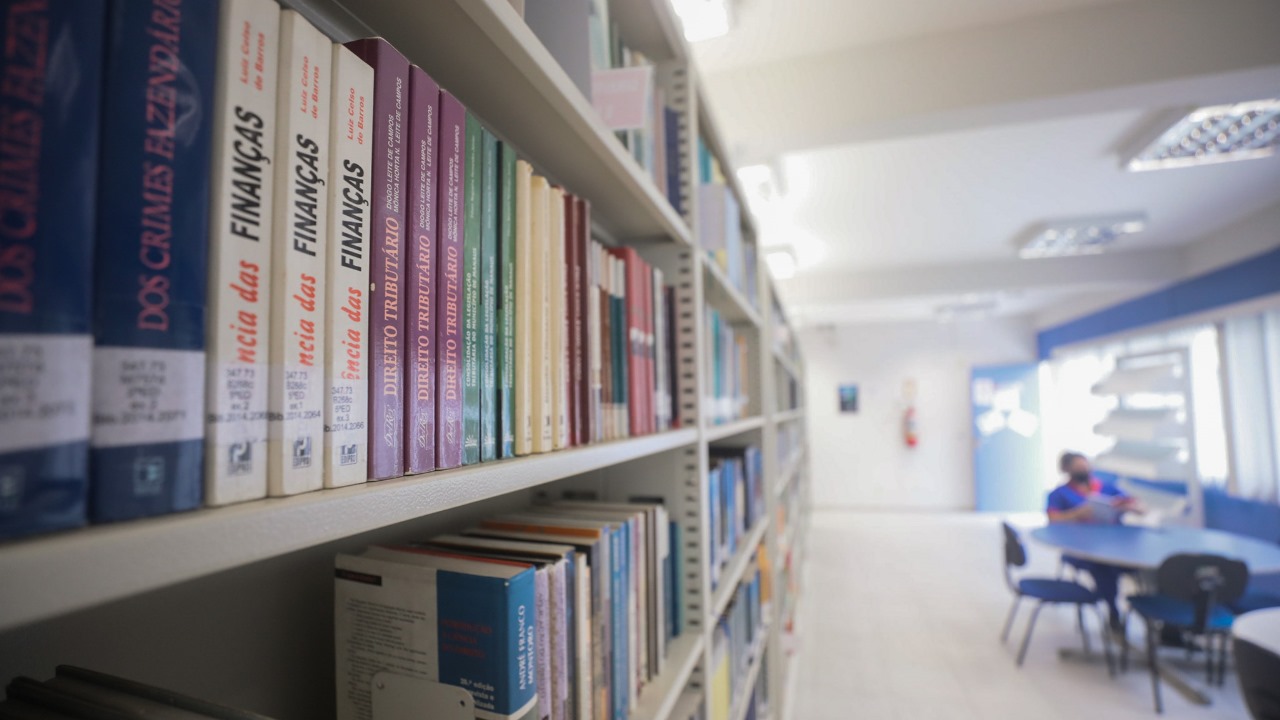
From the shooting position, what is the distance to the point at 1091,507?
163 inches

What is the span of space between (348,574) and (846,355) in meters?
9.22

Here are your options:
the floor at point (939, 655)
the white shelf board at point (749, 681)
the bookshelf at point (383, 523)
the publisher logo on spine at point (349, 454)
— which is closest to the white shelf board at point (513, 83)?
the bookshelf at point (383, 523)

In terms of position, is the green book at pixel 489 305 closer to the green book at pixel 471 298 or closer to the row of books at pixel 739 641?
the green book at pixel 471 298

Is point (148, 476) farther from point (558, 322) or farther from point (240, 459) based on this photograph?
point (558, 322)

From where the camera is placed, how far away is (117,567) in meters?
0.24

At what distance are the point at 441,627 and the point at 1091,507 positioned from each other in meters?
5.10

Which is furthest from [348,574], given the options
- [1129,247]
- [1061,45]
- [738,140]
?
[1129,247]

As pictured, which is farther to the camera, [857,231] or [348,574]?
[857,231]

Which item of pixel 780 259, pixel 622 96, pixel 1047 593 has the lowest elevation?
pixel 1047 593

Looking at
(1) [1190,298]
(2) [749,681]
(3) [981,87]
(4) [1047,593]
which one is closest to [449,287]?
(2) [749,681]

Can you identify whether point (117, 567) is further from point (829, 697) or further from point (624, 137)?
point (829, 697)

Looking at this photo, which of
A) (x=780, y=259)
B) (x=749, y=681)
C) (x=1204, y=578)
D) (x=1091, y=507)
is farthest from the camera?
(x=780, y=259)

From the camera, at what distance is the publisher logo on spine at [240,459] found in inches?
12.1

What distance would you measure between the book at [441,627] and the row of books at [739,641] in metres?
0.71
